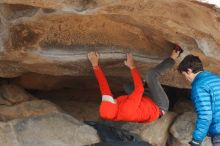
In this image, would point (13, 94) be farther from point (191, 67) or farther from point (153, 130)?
point (191, 67)

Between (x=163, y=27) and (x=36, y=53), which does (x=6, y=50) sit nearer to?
(x=36, y=53)

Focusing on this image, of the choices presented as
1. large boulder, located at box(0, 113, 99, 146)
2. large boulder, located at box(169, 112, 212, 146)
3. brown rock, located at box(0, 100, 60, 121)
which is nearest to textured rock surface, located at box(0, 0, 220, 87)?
brown rock, located at box(0, 100, 60, 121)

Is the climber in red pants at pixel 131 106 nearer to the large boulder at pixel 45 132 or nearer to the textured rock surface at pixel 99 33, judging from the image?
the textured rock surface at pixel 99 33

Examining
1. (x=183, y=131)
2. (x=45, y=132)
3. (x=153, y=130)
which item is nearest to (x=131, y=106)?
(x=45, y=132)

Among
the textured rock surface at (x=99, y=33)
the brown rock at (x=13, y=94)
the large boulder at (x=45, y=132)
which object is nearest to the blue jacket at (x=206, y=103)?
the textured rock surface at (x=99, y=33)

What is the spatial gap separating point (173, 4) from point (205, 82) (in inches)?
29.6

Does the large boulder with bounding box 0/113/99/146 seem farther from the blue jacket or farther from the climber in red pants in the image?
the blue jacket

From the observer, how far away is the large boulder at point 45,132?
541 centimetres

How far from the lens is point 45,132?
216 inches

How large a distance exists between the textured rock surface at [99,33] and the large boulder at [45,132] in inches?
24.3

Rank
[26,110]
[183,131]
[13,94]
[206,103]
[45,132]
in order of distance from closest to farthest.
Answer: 1. [206,103]
2. [45,132]
3. [26,110]
4. [13,94]
5. [183,131]

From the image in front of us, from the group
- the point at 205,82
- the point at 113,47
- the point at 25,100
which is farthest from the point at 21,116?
the point at 205,82

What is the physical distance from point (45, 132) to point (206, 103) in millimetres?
2052

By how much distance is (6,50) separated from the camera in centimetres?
516
